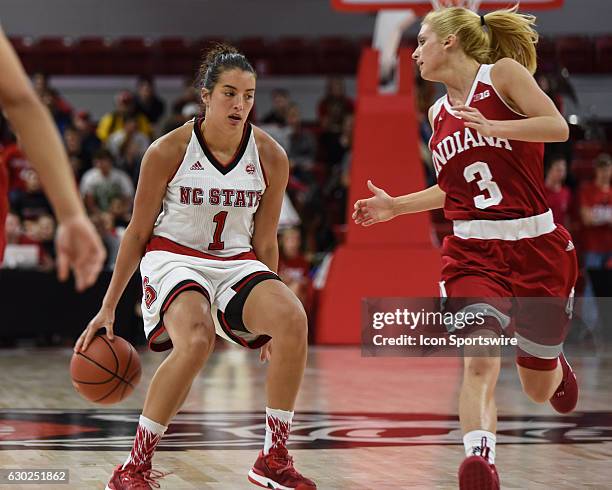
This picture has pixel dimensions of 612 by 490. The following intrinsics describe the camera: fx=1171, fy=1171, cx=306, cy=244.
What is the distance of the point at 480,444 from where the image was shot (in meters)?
3.65

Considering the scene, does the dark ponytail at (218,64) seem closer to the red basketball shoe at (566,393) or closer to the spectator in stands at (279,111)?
the red basketball shoe at (566,393)

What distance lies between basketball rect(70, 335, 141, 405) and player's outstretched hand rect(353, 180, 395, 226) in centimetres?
102

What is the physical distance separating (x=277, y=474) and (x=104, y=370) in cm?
81

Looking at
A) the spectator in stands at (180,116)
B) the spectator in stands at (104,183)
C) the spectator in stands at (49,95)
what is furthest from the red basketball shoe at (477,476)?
the spectator in stands at (49,95)

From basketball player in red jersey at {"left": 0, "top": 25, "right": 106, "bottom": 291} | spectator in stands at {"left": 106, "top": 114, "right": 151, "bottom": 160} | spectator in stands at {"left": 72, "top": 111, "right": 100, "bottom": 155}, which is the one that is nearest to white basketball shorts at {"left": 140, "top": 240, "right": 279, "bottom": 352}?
basketball player in red jersey at {"left": 0, "top": 25, "right": 106, "bottom": 291}

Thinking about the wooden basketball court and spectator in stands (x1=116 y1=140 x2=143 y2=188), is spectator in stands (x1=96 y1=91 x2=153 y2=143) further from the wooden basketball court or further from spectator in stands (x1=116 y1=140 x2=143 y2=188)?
the wooden basketball court

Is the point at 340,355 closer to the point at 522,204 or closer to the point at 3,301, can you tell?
the point at 3,301

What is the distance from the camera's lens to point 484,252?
4098 millimetres

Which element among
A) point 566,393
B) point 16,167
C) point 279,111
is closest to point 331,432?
point 566,393

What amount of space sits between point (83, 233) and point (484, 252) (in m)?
2.24

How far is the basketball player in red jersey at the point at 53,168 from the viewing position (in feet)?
6.91

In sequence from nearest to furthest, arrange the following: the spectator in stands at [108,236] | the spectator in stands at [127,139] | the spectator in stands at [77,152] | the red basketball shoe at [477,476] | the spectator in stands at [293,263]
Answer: the red basketball shoe at [477,476] → the spectator in stands at [108,236] → the spectator in stands at [293,263] → the spectator in stands at [77,152] → the spectator in stands at [127,139]

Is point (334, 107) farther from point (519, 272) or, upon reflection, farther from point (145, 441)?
point (145, 441)

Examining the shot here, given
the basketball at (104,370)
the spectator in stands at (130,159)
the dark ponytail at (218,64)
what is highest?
the spectator in stands at (130,159)
